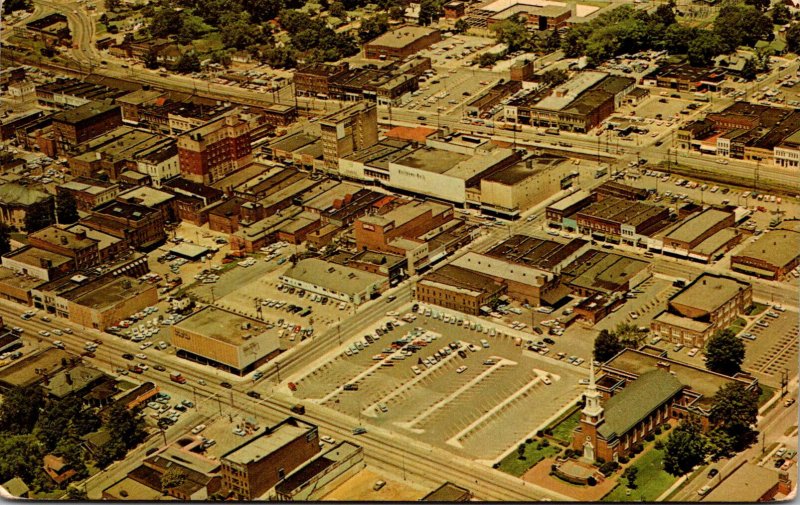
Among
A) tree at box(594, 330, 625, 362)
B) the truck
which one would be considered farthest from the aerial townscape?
tree at box(594, 330, 625, 362)

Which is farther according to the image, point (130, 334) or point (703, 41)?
point (703, 41)

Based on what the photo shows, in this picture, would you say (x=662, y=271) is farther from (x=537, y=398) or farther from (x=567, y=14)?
(x=567, y=14)

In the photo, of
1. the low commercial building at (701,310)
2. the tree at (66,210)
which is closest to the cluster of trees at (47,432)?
the tree at (66,210)

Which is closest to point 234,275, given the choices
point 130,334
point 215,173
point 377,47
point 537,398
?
point 130,334

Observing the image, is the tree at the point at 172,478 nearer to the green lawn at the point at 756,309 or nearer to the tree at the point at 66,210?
the green lawn at the point at 756,309

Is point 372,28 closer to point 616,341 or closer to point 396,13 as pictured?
point 396,13
